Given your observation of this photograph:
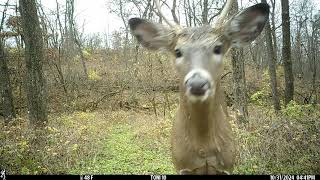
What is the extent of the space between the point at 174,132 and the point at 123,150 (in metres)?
6.33

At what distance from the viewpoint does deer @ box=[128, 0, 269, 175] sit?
4.55m

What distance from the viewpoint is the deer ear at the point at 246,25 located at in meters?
5.11

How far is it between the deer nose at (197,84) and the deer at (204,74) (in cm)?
8

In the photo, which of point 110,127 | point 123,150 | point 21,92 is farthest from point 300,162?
point 21,92

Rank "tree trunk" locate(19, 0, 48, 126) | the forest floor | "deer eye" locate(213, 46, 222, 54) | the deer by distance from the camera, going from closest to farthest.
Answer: the deer < "deer eye" locate(213, 46, 222, 54) < the forest floor < "tree trunk" locate(19, 0, 48, 126)

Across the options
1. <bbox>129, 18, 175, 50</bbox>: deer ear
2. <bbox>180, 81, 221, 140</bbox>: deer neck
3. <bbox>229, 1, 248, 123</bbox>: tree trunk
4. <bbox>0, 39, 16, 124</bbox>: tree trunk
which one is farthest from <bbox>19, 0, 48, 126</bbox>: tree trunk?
<bbox>180, 81, 221, 140</bbox>: deer neck

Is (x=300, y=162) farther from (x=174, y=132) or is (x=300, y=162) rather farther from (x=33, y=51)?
(x=33, y=51)

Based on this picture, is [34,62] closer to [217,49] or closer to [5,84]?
[5,84]

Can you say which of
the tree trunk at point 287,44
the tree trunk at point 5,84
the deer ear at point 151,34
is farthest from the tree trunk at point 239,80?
the tree trunk at point 5,84

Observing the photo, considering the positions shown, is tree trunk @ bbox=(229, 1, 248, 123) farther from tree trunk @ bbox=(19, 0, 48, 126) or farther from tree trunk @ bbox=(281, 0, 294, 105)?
tree trunk @ bbox=(19, 0, 48, 126)

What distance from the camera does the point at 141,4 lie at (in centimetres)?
2666

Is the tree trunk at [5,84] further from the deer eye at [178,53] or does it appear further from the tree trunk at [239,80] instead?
the deer eye at [178,53]

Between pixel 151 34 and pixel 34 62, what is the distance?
21.0 ft

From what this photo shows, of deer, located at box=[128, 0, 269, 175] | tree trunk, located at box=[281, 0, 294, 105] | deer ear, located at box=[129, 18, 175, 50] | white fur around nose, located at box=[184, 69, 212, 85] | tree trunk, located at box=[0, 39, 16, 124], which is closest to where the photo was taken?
white fur around nose, located at box=[184, 69, 212, 85]
